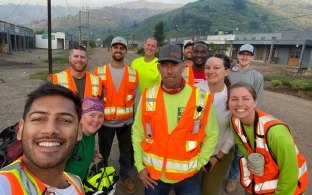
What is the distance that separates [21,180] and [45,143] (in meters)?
0.20

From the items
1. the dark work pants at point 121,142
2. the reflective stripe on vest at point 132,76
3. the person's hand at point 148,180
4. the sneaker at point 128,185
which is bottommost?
the sneaker at point 128,185

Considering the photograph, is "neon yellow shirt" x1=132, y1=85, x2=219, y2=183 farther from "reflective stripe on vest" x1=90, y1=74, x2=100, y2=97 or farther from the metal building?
the metal building

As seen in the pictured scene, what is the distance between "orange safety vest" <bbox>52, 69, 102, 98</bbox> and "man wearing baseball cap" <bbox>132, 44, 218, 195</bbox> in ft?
4.29

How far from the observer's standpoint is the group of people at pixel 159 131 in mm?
1451

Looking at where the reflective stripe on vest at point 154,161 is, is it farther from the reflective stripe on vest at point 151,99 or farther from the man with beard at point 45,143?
the man with beard at point 45,143

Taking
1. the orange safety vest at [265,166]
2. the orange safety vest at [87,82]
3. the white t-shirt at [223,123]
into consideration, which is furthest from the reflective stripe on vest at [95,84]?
the orange safety vest at [265,166]

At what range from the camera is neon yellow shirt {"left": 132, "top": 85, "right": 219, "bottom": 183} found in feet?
8.23

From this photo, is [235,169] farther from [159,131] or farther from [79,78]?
[79,78]

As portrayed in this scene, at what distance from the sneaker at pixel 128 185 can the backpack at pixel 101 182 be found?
1.54m

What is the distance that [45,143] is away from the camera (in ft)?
4.61

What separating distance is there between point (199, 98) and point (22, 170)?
1.65 metres

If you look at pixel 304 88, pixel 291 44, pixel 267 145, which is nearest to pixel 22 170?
pixel 267 145

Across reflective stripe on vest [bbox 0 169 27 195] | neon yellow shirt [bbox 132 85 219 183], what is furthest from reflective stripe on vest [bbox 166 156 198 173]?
reflective stripe on vest [bbox 0 169 27 195]

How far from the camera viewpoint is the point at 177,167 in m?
2.52
